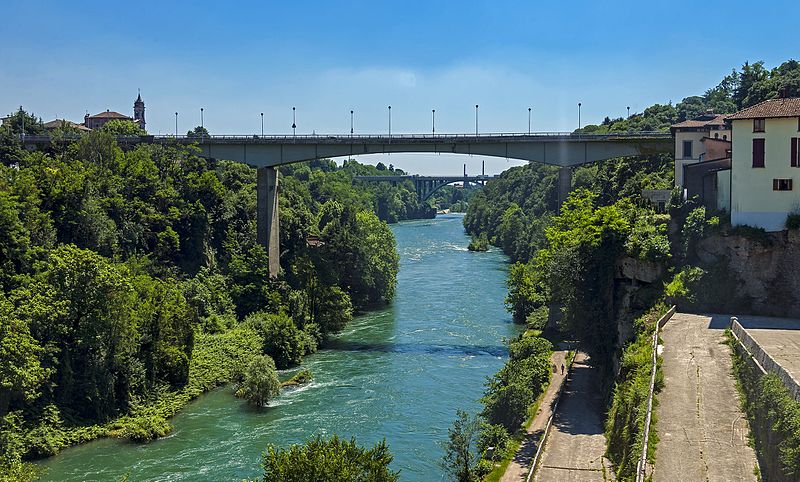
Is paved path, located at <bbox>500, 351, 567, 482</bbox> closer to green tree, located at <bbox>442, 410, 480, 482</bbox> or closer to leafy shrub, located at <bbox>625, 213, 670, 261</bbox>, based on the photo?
green tree, located at <bbox>442, 410, 480, 482</bbox>

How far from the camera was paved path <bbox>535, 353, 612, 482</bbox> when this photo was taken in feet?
87.0

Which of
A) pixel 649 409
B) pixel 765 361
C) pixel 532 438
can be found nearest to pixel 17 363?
pixel 532 438

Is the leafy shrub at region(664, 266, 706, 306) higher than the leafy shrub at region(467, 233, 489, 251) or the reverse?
higher

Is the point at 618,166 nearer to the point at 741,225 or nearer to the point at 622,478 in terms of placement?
Answer: the point at 741,225

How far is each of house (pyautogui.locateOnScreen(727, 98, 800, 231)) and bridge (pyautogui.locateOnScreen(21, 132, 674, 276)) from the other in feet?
78.3

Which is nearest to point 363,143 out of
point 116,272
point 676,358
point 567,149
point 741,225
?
point 567,149

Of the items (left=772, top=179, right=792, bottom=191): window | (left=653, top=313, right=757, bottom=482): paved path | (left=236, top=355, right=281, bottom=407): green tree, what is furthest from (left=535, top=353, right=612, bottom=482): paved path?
(left=236, top=355, right=281, bottom=407): green tree

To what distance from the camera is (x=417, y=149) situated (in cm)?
6178

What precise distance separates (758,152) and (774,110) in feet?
6.25

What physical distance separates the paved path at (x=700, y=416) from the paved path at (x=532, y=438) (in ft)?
18.6

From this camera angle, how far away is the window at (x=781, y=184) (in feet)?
111

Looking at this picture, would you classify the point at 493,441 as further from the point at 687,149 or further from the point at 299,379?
the point at 687,149

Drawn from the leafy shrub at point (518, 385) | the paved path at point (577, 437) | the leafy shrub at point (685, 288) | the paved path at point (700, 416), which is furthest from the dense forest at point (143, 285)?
the paved path at point (700, 416)

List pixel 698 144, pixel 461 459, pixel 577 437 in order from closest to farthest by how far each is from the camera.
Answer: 1. pixel 461 459
2. pixel 577 437
3. pixel 698 144
